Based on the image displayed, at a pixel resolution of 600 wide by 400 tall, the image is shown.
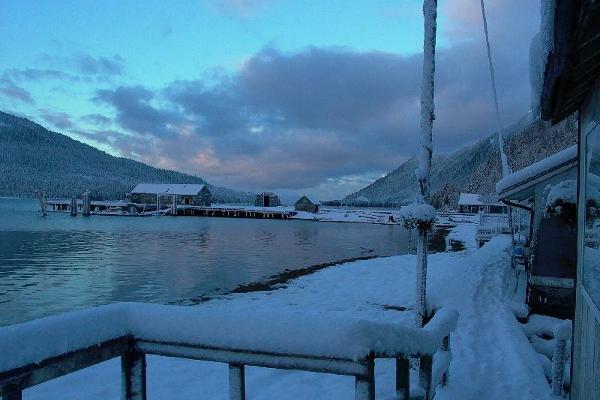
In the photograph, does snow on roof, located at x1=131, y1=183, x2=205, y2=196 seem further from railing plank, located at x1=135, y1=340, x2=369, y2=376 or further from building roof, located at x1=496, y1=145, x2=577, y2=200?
railing plank, located at x1=135, y1=340, x2=369, y2=376

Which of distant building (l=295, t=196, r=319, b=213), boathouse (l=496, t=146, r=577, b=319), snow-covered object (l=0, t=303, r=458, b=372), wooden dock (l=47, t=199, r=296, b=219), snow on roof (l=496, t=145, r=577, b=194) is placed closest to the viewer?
snow-covered object (l=0, t=303, r=458, b=372)

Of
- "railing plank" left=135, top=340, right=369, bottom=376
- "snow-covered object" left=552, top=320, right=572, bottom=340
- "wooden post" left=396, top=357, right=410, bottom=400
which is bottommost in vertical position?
"snow-covered object" left=552, top=320, right=572, bottom=340

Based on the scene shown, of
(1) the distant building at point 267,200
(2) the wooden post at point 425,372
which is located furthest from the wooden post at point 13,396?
(1) the distant building at point 267,200

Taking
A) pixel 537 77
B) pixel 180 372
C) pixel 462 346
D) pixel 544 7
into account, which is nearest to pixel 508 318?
pixel 462 346

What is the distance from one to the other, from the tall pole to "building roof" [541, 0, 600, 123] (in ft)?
9.97

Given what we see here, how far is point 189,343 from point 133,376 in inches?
12.7

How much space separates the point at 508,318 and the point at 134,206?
9292 cm

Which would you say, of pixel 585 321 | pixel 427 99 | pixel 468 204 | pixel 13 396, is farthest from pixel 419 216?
pixel 468 204

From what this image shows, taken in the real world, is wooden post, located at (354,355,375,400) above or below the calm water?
above

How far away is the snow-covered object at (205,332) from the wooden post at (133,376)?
0.36 ft

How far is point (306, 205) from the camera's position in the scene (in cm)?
10438

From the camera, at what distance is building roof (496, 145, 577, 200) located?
11062 mm

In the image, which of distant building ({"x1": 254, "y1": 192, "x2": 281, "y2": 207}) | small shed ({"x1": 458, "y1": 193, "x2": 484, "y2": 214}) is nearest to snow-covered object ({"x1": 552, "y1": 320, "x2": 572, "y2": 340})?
small shed ({"x1": 458, "y1": 193, "x2": 484, "y2": 214})

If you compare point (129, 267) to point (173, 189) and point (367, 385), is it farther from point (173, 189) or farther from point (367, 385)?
point (173, 189)
